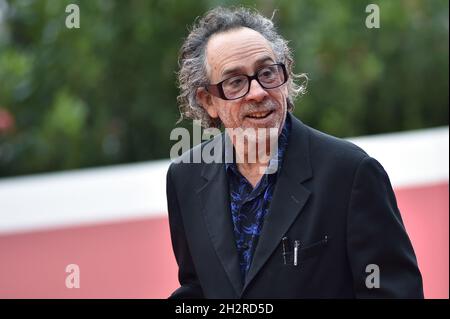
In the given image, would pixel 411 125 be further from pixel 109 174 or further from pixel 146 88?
pixel 109 174

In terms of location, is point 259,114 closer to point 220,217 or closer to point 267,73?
point 267,73

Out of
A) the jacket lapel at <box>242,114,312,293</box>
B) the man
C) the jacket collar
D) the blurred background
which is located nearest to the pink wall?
the blurred background

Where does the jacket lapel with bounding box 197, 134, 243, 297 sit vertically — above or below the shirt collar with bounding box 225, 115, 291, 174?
below

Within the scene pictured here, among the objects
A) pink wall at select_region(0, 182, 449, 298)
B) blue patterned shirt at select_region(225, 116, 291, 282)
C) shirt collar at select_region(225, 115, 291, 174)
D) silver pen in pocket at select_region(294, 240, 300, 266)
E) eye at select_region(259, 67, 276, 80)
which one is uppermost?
eye at select_region(259, 67, 276, 80)

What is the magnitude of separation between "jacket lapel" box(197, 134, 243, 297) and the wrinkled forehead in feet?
0.92

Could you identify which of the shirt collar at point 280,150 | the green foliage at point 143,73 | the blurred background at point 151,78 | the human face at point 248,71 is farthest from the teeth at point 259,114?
the green foliage at point 143,73

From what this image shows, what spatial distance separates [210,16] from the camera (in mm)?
2334

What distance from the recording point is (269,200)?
2172 mm

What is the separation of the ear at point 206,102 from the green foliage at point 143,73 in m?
5.26

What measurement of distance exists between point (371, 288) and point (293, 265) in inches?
8.0

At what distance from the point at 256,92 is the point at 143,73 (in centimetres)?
615

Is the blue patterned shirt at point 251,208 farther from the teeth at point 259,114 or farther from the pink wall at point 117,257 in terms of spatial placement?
the pink wall at point 117,257

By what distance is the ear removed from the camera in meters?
2.36

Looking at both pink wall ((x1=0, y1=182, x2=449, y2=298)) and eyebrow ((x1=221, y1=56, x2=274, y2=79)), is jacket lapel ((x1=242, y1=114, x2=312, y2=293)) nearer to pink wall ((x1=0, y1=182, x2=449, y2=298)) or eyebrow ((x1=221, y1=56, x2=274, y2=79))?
eyebrow ((x1=221, y1=56, x2=274, y2=79))
